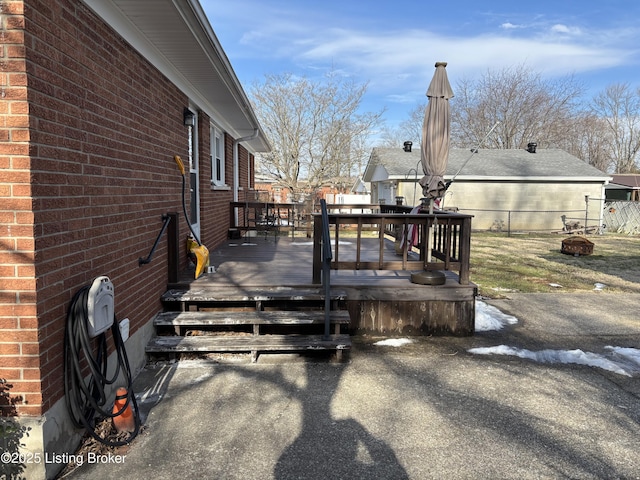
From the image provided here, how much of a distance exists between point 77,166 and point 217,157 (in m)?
6.17

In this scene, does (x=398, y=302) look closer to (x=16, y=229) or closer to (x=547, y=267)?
(x=16, y=229)

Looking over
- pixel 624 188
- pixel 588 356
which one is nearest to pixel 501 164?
pixel 624 188

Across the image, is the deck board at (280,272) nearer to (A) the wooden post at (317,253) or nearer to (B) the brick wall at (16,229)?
(A) the wooden post at (317,253)

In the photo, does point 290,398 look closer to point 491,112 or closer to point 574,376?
point 574,376

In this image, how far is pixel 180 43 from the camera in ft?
13.5

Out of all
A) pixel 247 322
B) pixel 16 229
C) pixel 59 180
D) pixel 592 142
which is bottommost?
pixel 247 322

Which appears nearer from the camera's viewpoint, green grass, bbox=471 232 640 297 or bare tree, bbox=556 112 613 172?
green grass, bbox=471 232 640 297

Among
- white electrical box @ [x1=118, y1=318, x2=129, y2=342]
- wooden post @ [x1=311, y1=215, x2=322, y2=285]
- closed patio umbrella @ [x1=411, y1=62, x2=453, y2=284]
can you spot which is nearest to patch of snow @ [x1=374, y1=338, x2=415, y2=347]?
closed patio umbrella @ [x1=411, y1=62, x2=453, y2=284]

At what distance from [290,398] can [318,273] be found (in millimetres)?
1790

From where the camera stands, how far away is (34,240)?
2348mm

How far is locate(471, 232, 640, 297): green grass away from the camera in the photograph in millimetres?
8000

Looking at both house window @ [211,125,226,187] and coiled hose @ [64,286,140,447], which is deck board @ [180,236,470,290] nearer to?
house window @ [211,125,226,187]

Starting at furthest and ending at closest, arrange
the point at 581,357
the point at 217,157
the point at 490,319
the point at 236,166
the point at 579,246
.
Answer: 1. the point at 579,246
2. the point at 236,166
3. the point at 217,157
4. the point at 490,319
5. the point at 581,357

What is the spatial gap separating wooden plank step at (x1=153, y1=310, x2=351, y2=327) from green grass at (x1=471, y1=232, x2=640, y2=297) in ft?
12.6
